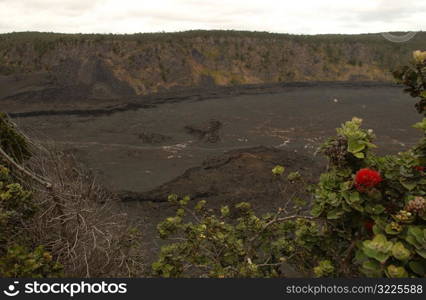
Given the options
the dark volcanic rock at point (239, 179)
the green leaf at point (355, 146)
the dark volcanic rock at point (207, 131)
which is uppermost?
the green leaf at point (355, 146)

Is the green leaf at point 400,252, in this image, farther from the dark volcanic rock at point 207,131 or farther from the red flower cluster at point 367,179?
the dark volcanic rock at point 207,131

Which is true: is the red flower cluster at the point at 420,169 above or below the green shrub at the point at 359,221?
above

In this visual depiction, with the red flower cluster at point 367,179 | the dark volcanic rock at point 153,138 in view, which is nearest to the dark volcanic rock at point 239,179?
the dark volcanic rock at point 153,138

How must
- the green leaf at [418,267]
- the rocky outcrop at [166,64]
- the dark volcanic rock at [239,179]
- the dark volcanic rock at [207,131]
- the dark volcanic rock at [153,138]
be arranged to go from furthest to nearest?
the rocky outcrop at [166,64]
the dark volcanic rock at [207,131]
the dark volcanic rock at [153,138]
the dark volcanic rock at [239,179]
the green leaf at [418,267]

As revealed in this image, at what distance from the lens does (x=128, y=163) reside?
19.6 m

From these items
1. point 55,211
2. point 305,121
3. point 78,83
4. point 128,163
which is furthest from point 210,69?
point 55,211

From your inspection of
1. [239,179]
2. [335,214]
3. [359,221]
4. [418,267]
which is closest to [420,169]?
[359,221]

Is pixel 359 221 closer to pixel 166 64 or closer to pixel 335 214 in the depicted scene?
pixel 335 214

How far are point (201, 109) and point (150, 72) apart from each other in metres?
13.8

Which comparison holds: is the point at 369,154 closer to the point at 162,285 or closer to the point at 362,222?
the point at 362,222

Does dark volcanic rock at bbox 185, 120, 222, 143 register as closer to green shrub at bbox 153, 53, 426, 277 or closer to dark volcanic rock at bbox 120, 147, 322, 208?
dark volcanic rock at bbox 120, 147, 322, 208

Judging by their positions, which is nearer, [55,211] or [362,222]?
[362,222]

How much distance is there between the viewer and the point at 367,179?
352cm

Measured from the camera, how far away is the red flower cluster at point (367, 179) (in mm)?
3512
